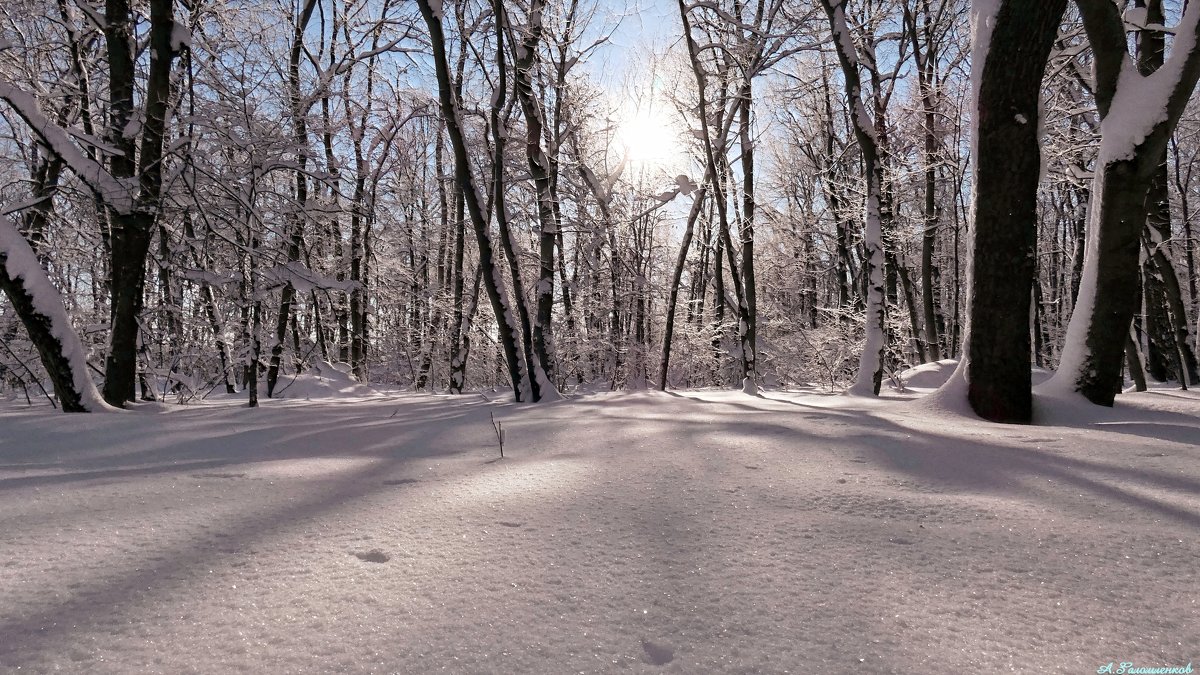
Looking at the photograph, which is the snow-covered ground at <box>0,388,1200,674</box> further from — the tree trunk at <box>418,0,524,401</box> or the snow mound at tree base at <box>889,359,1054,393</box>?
the snow mound at tree base at <box>889,359,1054,393</box>

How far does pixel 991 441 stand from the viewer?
245 centimetres

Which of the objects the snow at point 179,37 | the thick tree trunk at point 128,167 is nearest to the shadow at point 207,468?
the thick tree trunk at point 128,167

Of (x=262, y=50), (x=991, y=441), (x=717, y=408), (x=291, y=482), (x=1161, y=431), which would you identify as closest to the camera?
(x=291, y=482)

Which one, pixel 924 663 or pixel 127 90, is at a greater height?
pixel 127 90

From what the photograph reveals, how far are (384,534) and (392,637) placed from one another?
452 millimetres

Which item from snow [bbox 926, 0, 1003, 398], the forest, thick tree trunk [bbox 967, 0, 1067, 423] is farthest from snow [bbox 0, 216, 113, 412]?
thick tree trunk [bbox 967, 0, 1067, 423]

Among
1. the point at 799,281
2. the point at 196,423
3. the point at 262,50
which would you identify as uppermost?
the point at 262,50

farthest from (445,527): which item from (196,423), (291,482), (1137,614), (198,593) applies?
(196,423)

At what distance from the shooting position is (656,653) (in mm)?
824

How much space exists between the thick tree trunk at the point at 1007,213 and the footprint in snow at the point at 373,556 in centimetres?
364

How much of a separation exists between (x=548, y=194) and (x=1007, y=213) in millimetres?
6496

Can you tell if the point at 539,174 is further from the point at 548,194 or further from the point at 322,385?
the point at 322,385

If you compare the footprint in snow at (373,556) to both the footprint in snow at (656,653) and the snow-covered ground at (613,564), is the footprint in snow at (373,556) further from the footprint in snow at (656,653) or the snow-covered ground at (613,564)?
the footprint in snow at (656,653)

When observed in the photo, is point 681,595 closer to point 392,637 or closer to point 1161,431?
point 392,637
